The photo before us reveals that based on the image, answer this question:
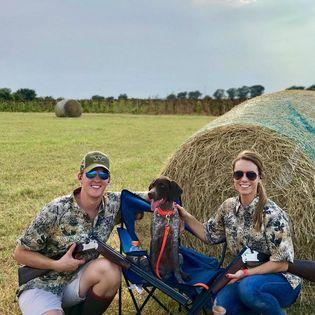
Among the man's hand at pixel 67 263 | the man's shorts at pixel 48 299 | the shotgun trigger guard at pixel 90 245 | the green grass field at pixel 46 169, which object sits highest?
the shotgun trigger guard at pixel 90 245

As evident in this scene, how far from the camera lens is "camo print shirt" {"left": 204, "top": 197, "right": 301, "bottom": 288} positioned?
11.9 feet

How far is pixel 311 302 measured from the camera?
4652 millimetres

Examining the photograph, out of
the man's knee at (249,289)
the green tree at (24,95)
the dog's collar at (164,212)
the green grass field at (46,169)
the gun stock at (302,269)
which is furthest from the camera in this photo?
the green tree at (24,95)

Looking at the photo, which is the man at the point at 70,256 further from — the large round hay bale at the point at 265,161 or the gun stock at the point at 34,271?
the large round hay bale at the point at 265,161

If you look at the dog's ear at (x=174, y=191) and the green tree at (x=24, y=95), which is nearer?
the dog's ear at (x=174, y=191)

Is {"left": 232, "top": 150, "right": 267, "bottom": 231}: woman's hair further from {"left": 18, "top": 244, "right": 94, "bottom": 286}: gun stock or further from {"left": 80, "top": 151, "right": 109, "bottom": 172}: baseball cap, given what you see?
{"left": 18, "top": 244, "right": 94, "bottom": 286}: gun stock

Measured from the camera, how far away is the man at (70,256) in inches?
143

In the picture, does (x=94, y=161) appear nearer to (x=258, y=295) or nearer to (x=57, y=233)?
(x=57, y=233)

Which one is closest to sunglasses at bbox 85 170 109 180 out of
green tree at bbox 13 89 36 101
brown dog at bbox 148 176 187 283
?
brown dog at bbox 148 176 187 283

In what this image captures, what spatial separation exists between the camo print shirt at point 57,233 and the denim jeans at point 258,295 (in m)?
0.91

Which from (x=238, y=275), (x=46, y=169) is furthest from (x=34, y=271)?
(x=46, y=169)

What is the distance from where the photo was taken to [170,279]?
12.8ft

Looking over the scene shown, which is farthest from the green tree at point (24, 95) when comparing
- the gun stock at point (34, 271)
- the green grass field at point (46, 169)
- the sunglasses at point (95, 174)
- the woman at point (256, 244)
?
the woman at point (256, 244)

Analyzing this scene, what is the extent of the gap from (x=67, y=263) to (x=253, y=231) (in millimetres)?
1200
